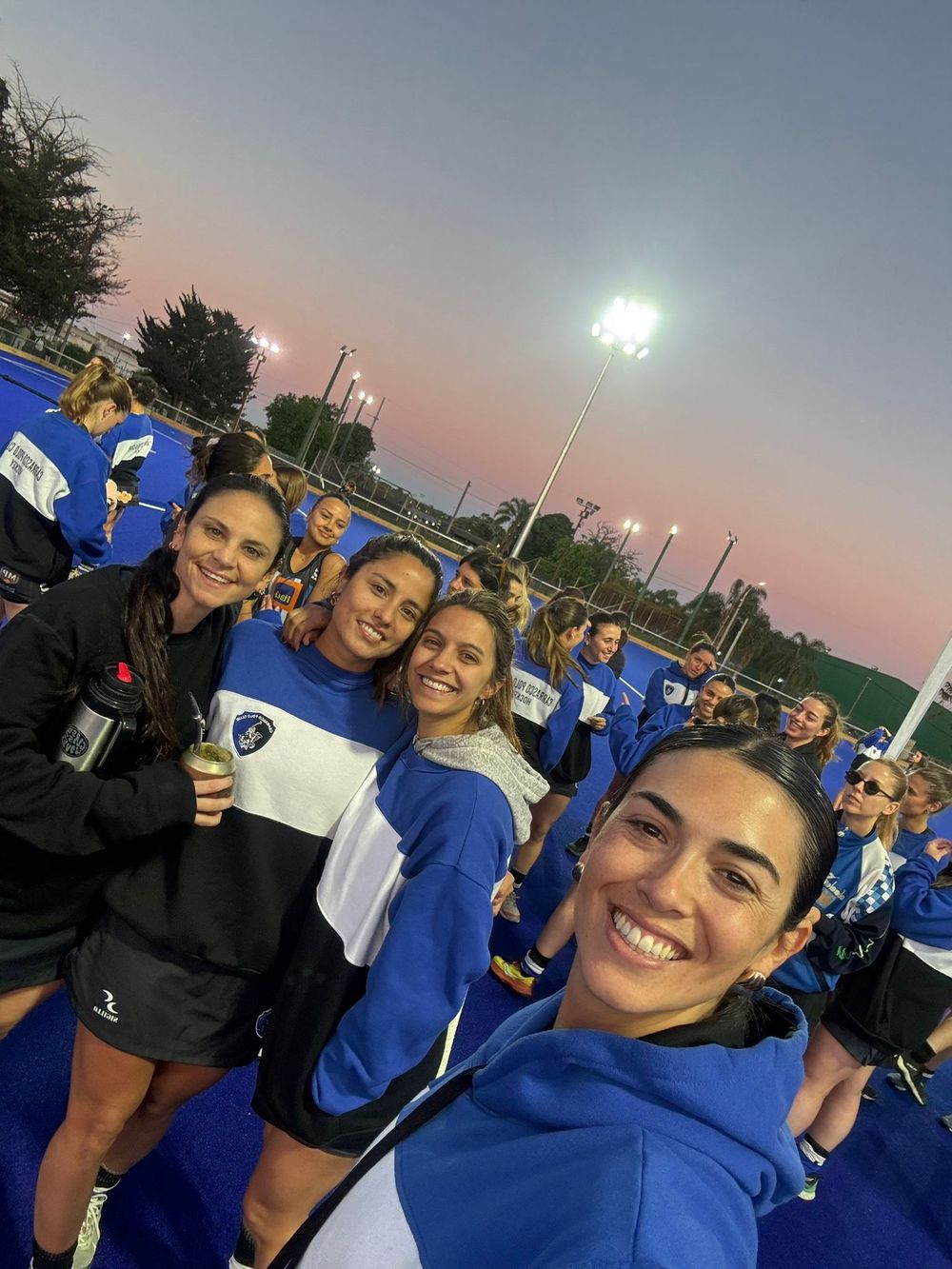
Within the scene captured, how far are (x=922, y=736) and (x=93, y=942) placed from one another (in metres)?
26.8

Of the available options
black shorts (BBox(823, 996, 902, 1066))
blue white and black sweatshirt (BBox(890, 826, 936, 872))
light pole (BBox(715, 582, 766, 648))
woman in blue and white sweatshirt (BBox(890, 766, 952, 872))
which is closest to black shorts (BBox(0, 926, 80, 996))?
black shorts (BBox(823, 996, 902, 1066))

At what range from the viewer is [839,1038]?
10.3 ft

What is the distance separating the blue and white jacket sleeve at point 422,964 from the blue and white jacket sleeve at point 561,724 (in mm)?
→ 2570

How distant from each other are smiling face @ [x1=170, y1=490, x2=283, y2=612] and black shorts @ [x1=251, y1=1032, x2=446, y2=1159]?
3.87ft

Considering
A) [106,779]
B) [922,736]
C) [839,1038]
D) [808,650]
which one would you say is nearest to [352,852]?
[106,779]

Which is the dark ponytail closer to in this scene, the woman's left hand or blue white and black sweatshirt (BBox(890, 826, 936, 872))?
the woman's left hand

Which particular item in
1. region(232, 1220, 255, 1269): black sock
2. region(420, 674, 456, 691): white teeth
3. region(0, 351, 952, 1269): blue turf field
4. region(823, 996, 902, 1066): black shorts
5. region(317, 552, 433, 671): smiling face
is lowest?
region(0, 351, 952, 1269): blue turf field

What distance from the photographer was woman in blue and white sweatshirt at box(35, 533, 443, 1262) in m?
1.59

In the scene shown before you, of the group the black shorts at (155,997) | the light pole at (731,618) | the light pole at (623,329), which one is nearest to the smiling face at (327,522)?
the black shorts at (155,997)

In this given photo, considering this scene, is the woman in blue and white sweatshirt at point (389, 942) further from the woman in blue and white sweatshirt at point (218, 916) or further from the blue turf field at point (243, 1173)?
the blue turf field at point (243, 1173)

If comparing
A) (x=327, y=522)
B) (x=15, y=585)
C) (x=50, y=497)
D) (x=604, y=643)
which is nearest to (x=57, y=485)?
(x=50, y=497)

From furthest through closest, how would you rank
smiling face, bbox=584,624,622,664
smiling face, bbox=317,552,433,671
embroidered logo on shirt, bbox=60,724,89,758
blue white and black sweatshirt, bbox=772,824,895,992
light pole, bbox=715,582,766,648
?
light pole, bbox=715,582,766,648, smiling face, bbox=584,624,622,664, blue white and black sweatshirt, bbox=772,824,895,992, smiling face, bbox=317,552,433,671, embroidered logo on shirt, bbox=60,724,89,758

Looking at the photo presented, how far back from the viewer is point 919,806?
4.16 meters

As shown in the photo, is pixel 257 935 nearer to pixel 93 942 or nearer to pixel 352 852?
pixel 352 852
